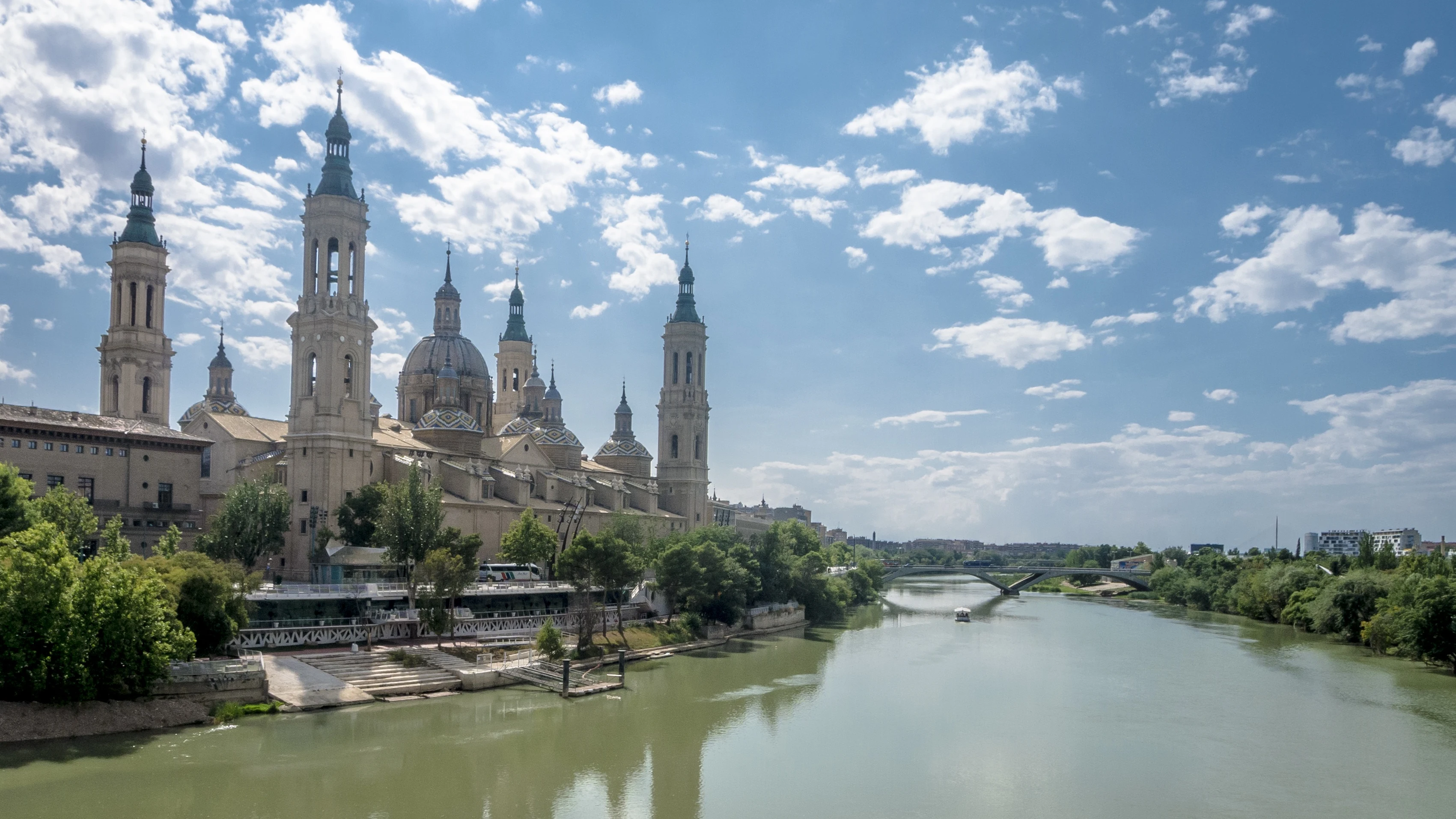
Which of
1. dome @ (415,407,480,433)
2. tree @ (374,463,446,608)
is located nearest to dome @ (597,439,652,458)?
dome @ (415,407,480,433)

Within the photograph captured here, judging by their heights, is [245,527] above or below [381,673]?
above

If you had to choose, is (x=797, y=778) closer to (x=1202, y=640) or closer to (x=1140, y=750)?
(x=1140, y=750)

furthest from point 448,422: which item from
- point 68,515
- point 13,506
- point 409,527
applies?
point 13,506

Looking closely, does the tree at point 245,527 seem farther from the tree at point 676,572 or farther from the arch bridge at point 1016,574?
the arch bridge at point 1016,574

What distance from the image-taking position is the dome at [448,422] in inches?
2005

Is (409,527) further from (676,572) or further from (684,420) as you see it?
(684,420)

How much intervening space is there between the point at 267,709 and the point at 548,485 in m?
29.8

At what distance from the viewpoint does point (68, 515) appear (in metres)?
28.5

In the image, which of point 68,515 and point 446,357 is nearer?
point 68,515

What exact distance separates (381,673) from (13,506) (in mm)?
10477

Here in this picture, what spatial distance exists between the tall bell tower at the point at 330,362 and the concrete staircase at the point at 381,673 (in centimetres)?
1171

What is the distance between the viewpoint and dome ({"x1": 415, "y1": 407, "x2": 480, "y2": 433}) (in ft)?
167

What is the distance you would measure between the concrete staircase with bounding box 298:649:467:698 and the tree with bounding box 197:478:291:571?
7.18 metres

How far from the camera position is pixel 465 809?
19031 millimetres
